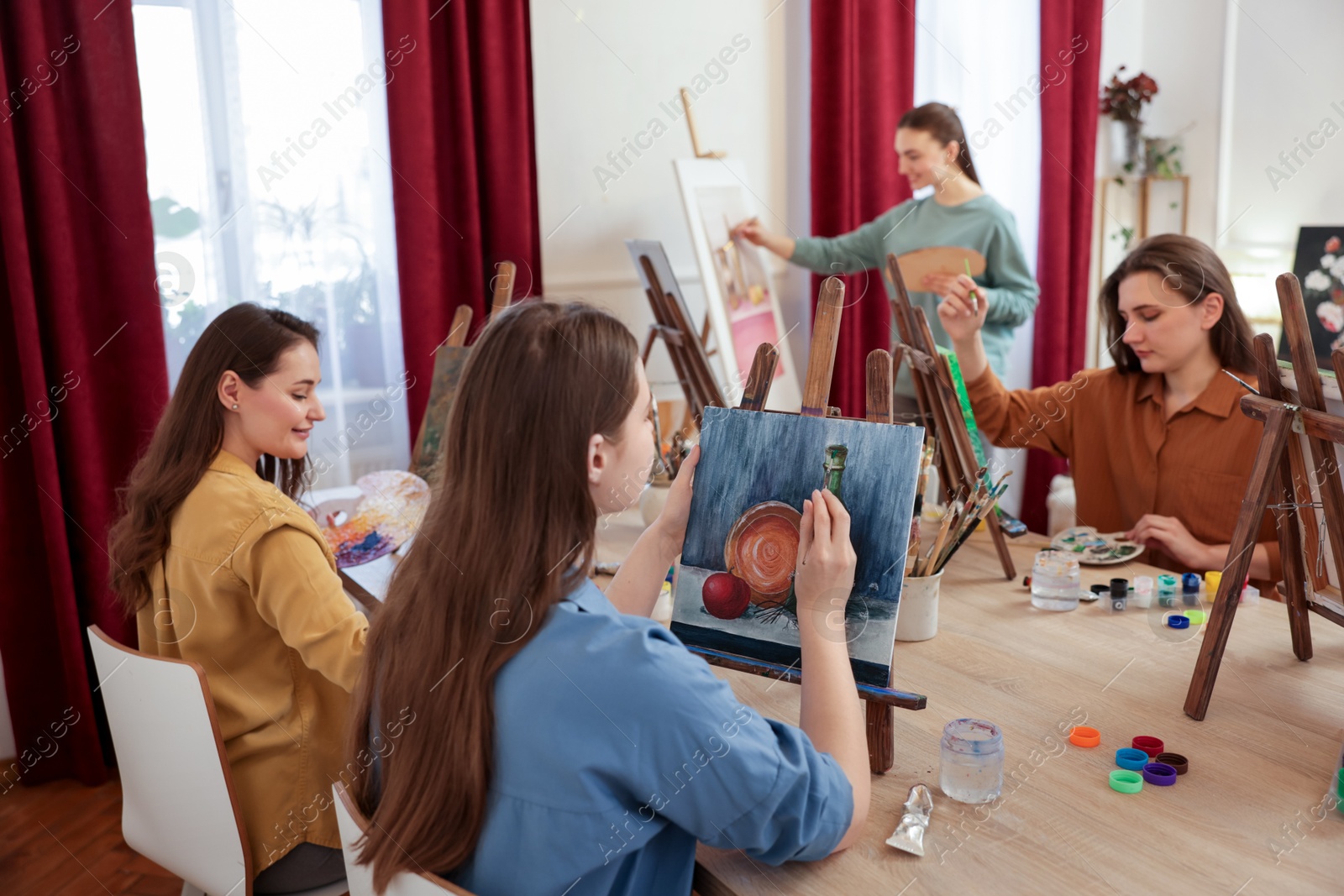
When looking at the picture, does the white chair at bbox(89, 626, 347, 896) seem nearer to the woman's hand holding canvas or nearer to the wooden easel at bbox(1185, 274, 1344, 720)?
the woman's hand holding canvas

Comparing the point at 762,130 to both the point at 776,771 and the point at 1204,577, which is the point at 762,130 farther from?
the point at 776,771

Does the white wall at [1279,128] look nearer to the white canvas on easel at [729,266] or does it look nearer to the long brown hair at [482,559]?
the white canvas on easel at [729,266]

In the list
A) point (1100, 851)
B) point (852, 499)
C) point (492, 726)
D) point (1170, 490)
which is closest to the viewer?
point (492, 726)

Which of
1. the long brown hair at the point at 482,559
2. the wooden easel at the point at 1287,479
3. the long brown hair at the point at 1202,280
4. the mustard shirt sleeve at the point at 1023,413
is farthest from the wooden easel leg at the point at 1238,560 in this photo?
the mustard shirt sleeve at the point at 1023,413

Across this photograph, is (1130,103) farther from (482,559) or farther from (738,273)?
(482,559)

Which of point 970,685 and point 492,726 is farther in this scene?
point 970,685

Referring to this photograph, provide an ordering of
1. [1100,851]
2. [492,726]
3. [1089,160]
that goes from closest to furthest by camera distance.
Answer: [492,726] → [1100,851] → [1089,160]

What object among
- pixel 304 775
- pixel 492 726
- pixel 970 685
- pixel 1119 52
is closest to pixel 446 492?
pixel 492 726

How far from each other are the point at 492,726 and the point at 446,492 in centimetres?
23

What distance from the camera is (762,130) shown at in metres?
3.65

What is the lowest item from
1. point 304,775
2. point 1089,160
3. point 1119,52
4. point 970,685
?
point 304,775

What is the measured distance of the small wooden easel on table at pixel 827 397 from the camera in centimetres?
124

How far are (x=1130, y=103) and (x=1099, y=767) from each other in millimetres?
3693

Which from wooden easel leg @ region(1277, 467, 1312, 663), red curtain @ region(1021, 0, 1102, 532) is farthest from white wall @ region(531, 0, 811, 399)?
wooden easel leg @ region(1277, 467, 1312, 663)
